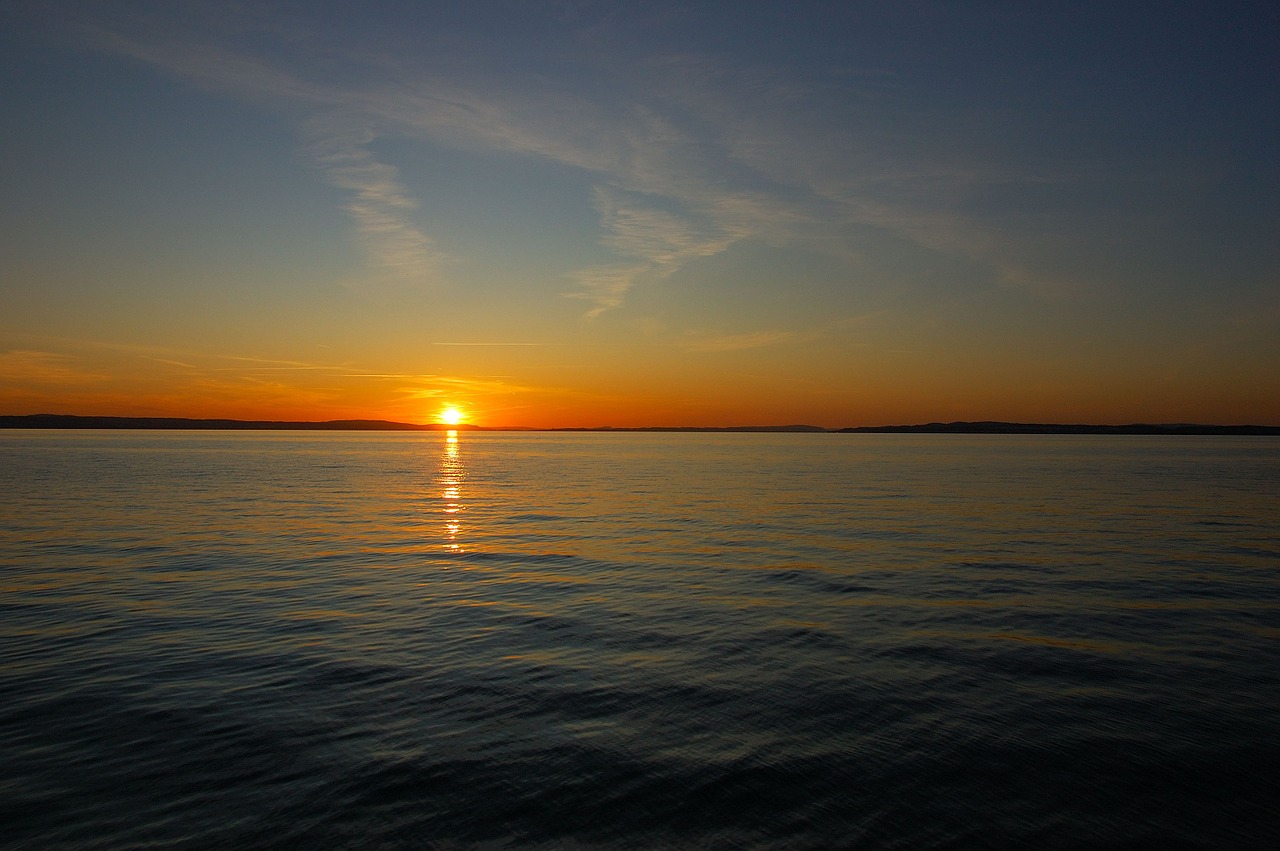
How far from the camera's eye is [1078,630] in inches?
734

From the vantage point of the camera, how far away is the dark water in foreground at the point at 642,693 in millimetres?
9492

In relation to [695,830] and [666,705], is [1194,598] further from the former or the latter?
[695,830]

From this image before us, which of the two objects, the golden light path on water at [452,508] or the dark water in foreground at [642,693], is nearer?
the dark water in foreground at [642,693]

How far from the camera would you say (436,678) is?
14906 mm

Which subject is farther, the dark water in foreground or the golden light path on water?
the golden light path on water

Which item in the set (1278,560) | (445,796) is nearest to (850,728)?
(445,796)

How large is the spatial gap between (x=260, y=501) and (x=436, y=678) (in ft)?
148

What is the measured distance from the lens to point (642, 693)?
1398 cm

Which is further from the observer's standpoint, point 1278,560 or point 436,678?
point 1278,560

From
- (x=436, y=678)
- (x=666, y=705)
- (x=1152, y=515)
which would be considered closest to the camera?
(x=666, y=705)

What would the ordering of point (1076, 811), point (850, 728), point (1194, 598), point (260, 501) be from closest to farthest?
point (1076, 811), point (850, 728), point (1194, 598), point (260, 501)

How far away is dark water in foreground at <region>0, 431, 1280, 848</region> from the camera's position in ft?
31.1

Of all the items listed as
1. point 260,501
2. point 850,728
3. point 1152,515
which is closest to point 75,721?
point 850,728

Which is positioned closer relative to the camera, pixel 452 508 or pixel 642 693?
pixel 642 693
